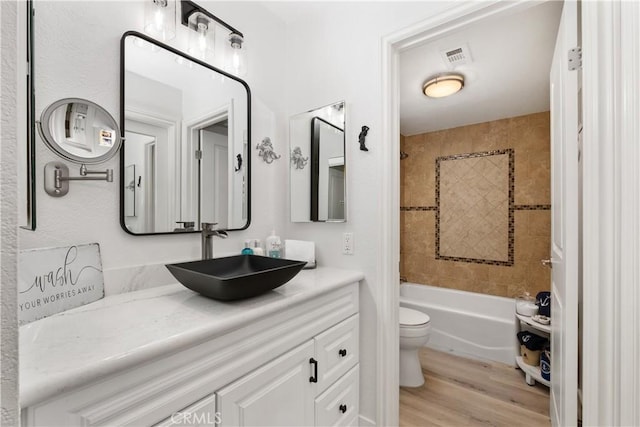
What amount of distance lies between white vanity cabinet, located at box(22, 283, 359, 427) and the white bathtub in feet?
5.39

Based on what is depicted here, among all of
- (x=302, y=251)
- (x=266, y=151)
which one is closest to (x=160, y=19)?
(x=266, y=151)

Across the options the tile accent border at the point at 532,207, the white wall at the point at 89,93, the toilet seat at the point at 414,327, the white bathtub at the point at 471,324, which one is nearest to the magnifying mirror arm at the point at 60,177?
the white wall at the point at 89,93

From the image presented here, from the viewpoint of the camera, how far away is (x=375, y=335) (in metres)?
1.57

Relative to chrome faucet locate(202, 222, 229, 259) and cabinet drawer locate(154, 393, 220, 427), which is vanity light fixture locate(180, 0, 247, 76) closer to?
chrome faucet locate(202, 222, 229, 259)

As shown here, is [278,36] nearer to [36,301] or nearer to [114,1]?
[114,1]

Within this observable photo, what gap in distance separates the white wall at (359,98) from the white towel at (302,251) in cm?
13

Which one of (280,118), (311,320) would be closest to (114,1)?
(280,118)

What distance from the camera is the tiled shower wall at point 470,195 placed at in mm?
2939

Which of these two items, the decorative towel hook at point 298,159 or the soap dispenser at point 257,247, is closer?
the soap dispenser at point 257,247

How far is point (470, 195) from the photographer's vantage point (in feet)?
10.9

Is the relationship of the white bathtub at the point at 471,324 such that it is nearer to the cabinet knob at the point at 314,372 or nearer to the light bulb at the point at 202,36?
the cabinet knob at the point at 314,372

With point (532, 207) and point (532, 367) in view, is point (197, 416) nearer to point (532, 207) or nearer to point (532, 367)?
point (532, 367)

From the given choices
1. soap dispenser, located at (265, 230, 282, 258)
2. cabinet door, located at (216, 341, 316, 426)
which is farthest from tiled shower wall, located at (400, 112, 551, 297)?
cabinet door, located at (216, 341, 316, 426)

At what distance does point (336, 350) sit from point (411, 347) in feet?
3.38
